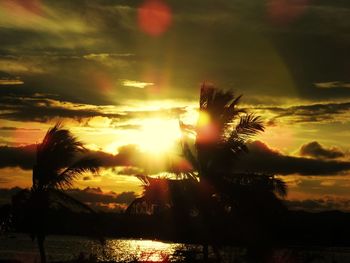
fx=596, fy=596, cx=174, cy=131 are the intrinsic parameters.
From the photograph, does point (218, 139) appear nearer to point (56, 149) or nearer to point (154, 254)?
point (56, 149)

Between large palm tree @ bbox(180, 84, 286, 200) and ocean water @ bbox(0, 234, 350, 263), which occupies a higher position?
large palm tree @ bbox(180, 84, 286, 200)

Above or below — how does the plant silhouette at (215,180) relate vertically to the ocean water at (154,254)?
above

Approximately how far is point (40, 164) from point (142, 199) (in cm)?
580

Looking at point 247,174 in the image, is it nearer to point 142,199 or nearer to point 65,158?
point 142,199

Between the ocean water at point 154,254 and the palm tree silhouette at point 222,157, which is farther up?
the palm tree silhouette at point 222,157

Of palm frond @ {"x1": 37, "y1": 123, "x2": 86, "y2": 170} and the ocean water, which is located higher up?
palm frond @ {"x1": 37, "y1": 123, "x2": 86, "y2": 170}

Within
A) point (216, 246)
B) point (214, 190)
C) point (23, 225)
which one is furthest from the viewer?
point (23, 225)

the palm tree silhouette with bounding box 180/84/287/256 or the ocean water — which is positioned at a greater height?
the palm tree silhouette with bounding box 180/84/287/256

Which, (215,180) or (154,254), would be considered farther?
(154,254)

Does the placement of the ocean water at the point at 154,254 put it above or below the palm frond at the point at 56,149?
below

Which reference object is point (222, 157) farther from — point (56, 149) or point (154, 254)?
point (154, 254)

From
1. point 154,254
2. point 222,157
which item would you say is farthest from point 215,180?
point 154,254

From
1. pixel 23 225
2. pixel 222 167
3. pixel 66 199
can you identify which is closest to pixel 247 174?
pixel 222 167

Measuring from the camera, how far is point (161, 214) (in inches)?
1042
